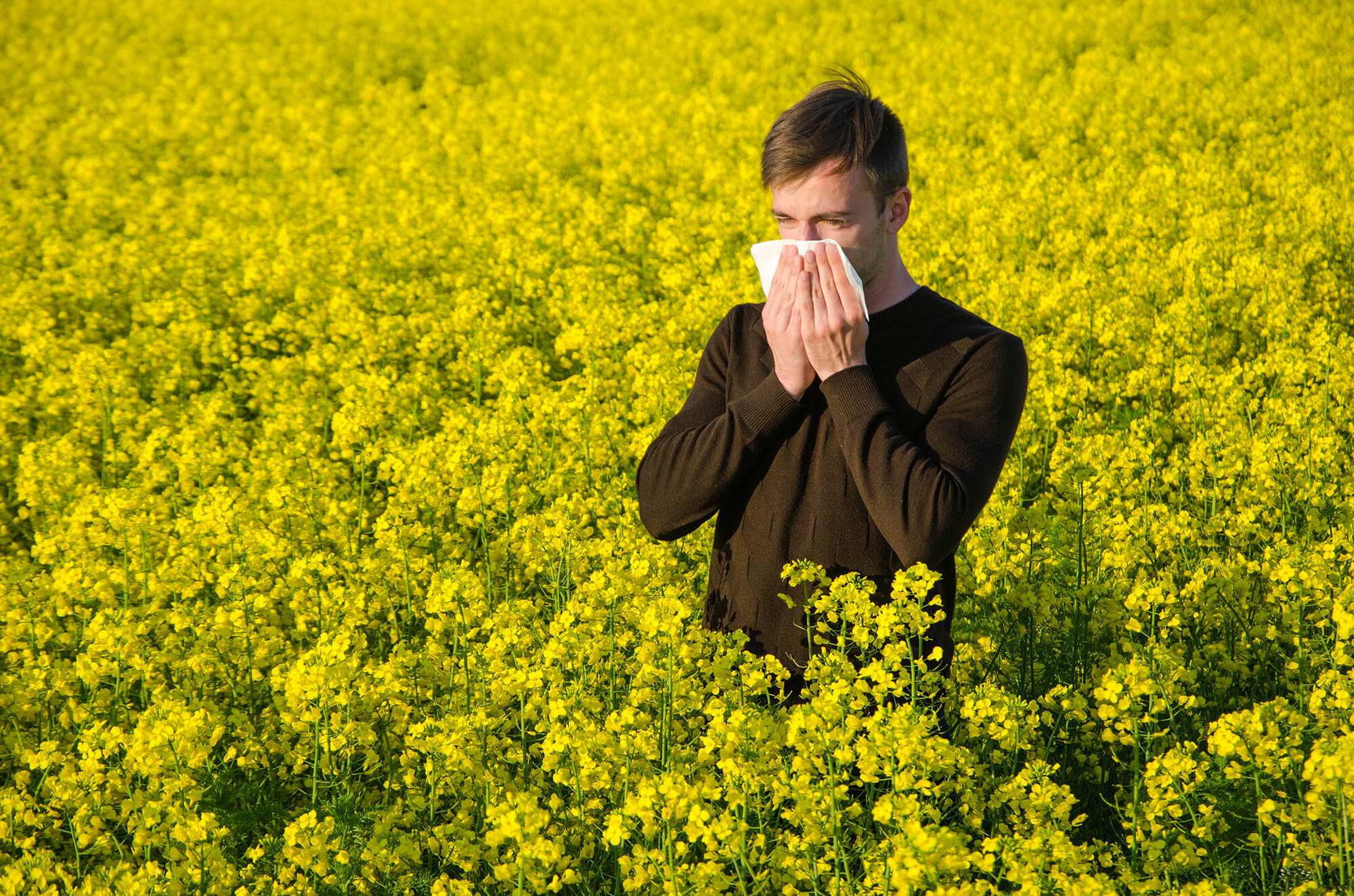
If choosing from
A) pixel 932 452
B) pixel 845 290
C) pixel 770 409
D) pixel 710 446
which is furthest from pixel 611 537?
pixel 845 290

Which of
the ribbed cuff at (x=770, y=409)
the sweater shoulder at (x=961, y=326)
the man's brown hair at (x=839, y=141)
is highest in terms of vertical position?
the man's brown hair at (x=839, y=141)

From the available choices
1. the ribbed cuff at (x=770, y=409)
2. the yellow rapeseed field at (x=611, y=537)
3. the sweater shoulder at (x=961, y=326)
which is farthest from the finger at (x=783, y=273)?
the yellow rapeseed field at (x=611, y=537)

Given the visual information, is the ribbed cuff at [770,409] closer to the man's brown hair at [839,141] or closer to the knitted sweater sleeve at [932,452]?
the knitted sweater sleeve at [932,452]

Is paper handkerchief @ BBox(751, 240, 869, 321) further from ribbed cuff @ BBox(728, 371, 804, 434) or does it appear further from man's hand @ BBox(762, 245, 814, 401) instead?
ribbed cuff @ BBox(728, 371, 804, 434)

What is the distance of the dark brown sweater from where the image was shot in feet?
7.61

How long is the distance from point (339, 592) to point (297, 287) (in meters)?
4.26

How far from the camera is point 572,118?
12250mm

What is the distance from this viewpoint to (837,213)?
2422 mm

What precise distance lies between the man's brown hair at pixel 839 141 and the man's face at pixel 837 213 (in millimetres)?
17

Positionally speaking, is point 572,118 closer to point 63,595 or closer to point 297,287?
point 297,287

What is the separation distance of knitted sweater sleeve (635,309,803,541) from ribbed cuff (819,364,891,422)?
0.08m

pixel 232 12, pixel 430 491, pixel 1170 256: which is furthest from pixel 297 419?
pixel 232 12

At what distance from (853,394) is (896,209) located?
0.50 meters

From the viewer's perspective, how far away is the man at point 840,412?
233 centimetres
